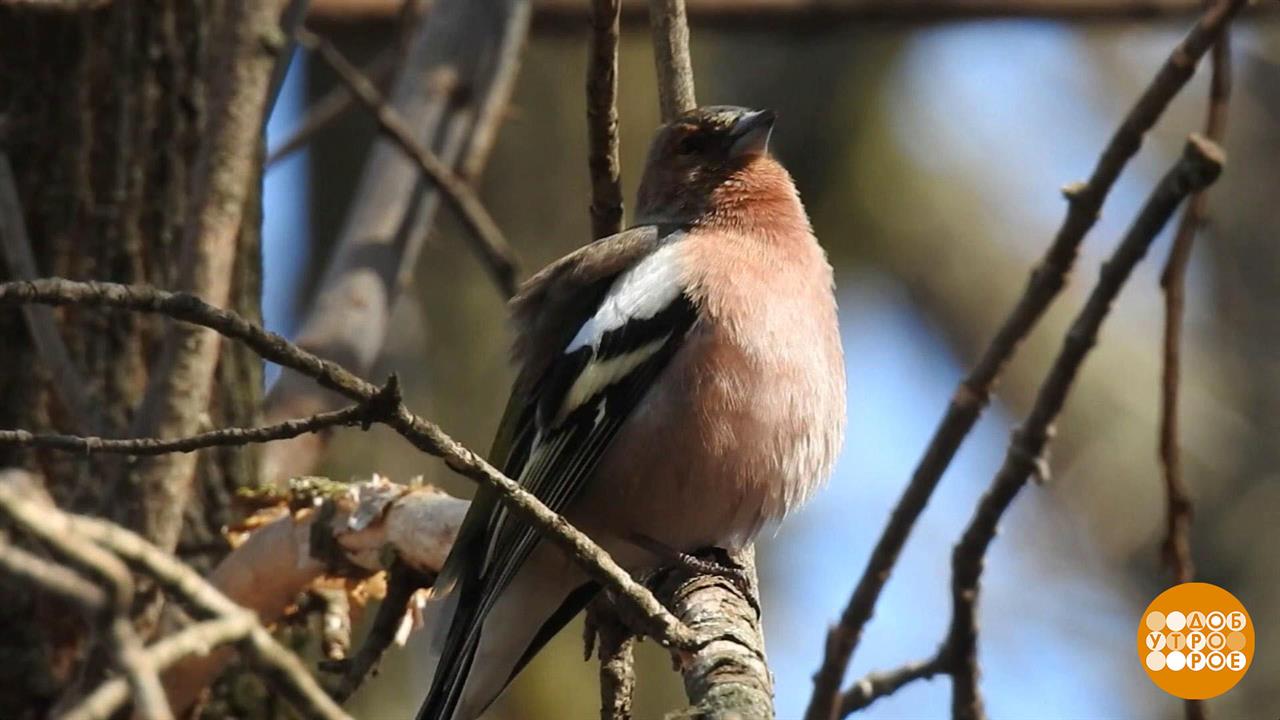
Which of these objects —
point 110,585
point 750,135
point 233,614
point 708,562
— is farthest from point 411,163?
point 110,585

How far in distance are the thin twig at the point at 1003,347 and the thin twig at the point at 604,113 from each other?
114cm

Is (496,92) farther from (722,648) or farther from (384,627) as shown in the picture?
(722,648)

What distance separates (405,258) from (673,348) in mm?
1812

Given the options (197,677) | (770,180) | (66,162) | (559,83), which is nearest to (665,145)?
(770,180)

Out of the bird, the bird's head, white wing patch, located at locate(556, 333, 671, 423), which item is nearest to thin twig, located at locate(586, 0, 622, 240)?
the bird

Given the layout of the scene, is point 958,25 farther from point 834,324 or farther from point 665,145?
point 834,324

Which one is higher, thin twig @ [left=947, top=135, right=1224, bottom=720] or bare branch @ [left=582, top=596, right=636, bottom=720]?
thin twig @ [left=947, top=135, right=1224, bottom=720]

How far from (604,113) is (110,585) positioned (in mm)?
2957

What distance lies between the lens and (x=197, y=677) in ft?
14.5

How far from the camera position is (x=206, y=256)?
14.8 ft

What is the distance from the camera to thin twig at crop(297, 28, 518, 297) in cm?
551

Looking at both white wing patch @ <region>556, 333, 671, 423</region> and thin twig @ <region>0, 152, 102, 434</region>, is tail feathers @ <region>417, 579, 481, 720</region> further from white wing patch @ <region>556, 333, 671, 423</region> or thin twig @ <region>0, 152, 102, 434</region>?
thin twig @ <region>0, 152, 102, 434</region>

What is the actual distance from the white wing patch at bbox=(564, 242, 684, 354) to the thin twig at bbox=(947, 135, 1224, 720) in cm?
106

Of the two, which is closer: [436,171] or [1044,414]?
[1044,414]
